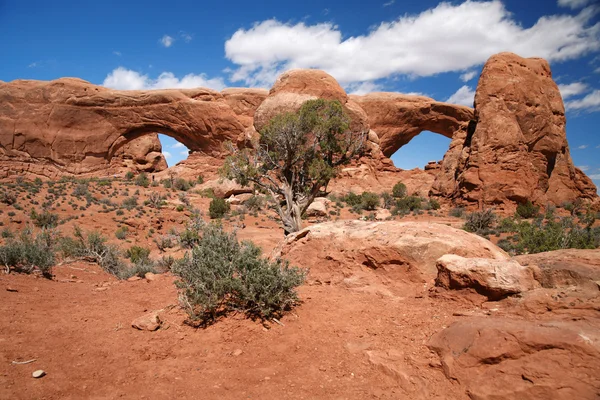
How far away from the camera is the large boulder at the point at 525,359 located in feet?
7.90

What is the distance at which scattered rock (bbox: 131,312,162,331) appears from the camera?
4.17 meters

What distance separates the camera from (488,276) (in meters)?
3.82

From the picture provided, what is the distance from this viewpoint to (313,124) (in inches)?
488

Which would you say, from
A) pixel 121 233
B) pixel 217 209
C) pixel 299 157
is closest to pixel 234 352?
pixel 299 157

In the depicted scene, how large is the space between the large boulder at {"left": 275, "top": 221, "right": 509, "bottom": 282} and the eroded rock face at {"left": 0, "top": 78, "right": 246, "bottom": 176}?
88.7ft

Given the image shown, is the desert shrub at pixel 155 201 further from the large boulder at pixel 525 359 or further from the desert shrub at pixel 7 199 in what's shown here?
the large boulder at pixel 525 359

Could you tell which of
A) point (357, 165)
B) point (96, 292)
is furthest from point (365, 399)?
point (357, 165)

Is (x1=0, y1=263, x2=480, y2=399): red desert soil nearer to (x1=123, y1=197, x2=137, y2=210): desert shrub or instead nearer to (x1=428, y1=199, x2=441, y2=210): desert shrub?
(x1=123, y1=197, x2=137, y2=210): desert shrub

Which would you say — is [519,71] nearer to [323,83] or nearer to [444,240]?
[323,83]

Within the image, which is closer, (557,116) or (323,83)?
(557,116)

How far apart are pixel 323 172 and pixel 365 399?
369 inches

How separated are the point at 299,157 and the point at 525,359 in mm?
10000

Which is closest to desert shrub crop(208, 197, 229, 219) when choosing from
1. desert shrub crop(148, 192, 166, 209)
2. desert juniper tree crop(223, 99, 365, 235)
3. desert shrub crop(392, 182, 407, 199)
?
desert shrub crop(148, 192, 166, 209)

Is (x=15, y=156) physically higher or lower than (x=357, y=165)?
lower
